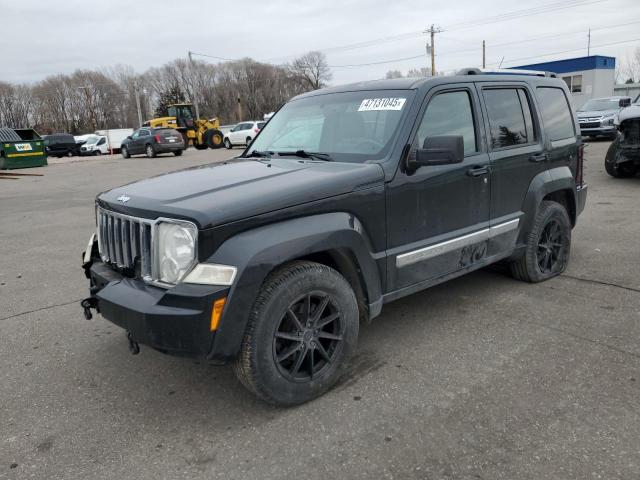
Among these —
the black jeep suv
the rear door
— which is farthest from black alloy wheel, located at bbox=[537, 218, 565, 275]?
the rear door

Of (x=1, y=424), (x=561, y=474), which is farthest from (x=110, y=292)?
(x=561, y=474)

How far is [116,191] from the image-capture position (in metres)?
3.42

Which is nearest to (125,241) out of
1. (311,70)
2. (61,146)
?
(61,146)

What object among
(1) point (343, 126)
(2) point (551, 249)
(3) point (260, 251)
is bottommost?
(2) point (551, 249)

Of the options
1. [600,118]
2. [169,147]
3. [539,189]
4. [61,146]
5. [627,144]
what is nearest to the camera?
[539,189]

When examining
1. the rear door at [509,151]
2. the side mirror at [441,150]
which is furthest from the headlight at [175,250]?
the rear door at [509,151]

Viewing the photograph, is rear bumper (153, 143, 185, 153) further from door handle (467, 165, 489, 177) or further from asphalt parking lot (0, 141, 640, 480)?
door handle (467, 165, 489, 177)

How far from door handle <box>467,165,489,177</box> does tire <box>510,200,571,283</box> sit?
922 millimetres

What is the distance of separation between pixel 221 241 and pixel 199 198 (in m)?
0.35

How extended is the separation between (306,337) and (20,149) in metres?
24.7

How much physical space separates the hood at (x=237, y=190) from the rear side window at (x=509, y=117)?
1412mm

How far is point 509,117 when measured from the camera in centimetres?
434

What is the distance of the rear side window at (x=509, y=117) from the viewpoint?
13.7 ft

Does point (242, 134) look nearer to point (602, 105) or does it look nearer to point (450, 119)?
point (602, 105)
